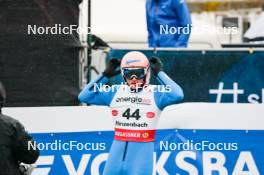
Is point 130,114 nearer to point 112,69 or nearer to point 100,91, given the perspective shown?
point 100,91

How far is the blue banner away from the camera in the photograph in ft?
27.7

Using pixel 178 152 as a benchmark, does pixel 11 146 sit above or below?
above

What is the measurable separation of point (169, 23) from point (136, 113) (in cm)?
269

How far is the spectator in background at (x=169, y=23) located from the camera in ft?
32.7

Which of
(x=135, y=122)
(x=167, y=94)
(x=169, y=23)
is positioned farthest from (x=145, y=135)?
(x=169, y=23)

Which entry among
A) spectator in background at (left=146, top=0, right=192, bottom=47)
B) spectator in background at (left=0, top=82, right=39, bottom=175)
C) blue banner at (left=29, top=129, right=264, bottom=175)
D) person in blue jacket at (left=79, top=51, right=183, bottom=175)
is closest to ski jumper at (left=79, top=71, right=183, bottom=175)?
person in blue jacket at (left=79, top=51, right=183, bottom=175)

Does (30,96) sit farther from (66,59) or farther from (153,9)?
(153,9)

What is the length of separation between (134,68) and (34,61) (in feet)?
5.94

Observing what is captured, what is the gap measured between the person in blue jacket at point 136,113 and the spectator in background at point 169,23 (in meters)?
2.25

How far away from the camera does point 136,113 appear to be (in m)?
7.61

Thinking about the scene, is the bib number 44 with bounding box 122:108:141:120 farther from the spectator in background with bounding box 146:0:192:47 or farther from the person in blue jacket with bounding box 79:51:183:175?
the spectator in background with bounding box 146:0:192:47

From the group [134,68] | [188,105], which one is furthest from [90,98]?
[188,105]

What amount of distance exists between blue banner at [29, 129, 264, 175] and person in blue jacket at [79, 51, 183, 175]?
0.85 m

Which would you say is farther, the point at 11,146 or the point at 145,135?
the point at 145,135
